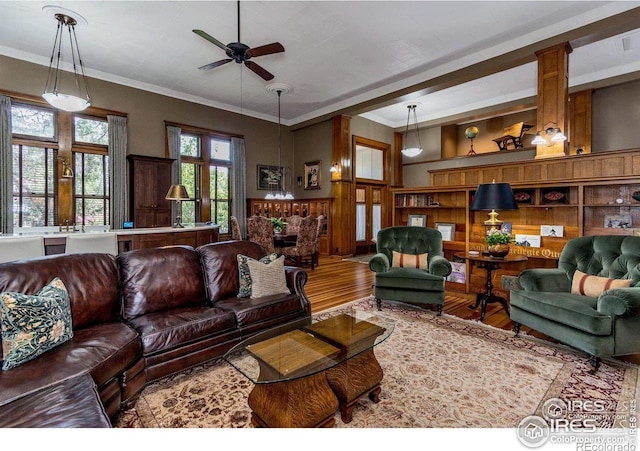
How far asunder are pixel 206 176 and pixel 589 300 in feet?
23.3

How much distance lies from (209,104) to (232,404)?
7055mm

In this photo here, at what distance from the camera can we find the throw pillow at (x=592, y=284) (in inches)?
104

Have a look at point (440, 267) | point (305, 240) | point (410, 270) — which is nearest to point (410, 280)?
point (410, 270)

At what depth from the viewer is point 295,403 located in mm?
1601

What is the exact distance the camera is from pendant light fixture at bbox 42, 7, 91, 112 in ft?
13.6

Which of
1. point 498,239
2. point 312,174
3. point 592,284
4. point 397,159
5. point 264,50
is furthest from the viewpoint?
point 397,159

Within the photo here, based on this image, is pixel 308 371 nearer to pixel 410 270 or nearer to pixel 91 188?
pixel 410 270

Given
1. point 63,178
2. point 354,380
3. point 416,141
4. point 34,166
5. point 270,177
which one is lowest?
point 354,380

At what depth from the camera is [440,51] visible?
5.15 metres

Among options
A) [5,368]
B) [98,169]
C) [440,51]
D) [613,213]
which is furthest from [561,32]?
[98,169]

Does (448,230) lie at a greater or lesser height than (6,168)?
lesser

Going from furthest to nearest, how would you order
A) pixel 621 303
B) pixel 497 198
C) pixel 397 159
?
pixel 397 159 < pixel 497 198 < pixel 621 303

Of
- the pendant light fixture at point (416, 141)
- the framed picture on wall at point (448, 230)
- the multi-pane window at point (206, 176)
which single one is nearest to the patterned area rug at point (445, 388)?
the framed picture on wall at point (448, 230)

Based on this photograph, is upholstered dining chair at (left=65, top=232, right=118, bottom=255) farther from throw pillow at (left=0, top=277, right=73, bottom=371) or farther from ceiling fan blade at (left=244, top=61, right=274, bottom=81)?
ceiling fan blade at (left=244, top=61, right=274, bottom=81)
